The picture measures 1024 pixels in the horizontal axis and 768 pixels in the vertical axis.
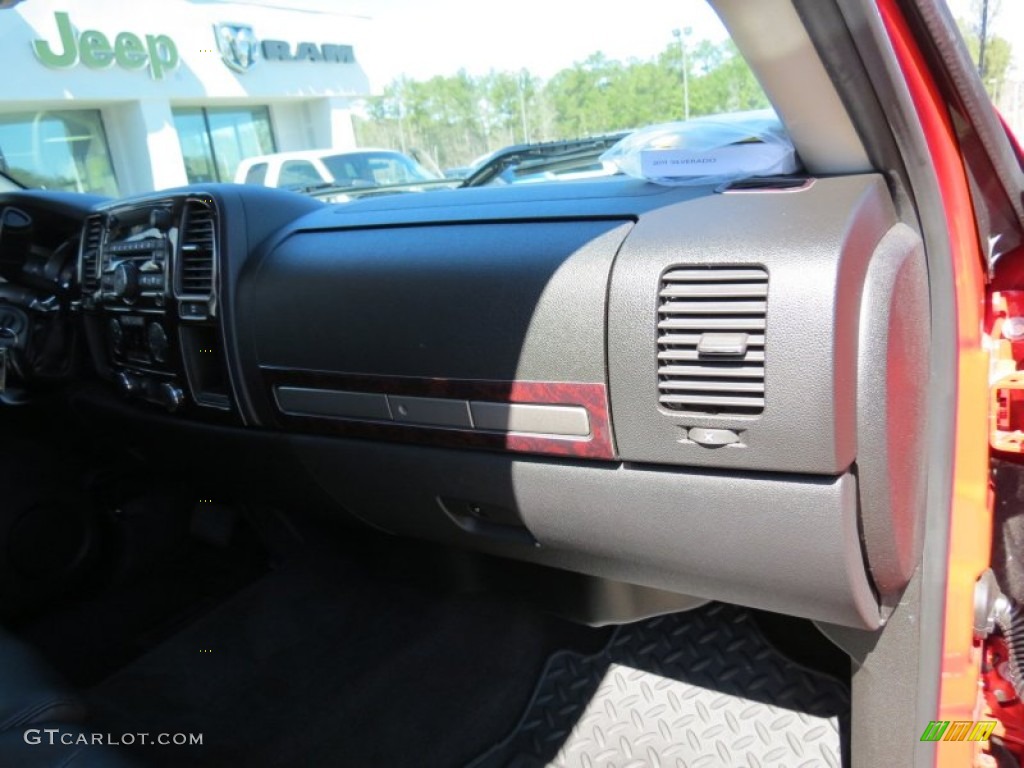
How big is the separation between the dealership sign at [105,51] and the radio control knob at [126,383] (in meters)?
10.2

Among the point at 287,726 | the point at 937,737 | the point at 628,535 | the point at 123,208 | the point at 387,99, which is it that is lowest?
the point at 287,726

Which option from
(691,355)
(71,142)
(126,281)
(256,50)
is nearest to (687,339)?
(691,355)

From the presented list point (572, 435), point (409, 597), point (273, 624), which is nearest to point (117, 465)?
point (273, 624)

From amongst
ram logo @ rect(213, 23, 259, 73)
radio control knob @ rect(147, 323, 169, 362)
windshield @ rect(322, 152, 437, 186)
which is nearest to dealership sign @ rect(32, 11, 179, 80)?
ram logo @ rect(213, 23, 259, 73)

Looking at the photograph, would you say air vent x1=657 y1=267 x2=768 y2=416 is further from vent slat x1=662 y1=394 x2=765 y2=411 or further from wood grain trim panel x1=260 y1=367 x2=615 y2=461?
wood grain trim panel x1=260 y1=367 x2=615 y2=461

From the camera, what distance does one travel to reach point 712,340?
1217mm

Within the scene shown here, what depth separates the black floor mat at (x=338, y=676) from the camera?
82.9 inches

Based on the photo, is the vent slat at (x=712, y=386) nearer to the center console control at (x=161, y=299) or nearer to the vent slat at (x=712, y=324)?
the vent slat at (x=712, y=324)

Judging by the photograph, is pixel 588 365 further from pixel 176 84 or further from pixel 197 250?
pixel 176 84

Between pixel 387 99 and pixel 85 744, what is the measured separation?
4.26m

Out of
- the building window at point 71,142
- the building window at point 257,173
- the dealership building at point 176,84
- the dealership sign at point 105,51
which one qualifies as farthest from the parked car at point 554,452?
the dealership sign at point 105,51

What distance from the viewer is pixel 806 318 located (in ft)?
3.74

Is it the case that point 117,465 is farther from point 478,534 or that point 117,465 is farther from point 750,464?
point 750,464

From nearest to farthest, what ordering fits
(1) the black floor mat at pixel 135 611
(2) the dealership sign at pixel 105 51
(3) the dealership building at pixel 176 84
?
(1) the black floor mat at pixel 135 611 < (3) the dealership building at pixel 176 84 < (2) the dealership sign at pixel 105 51
